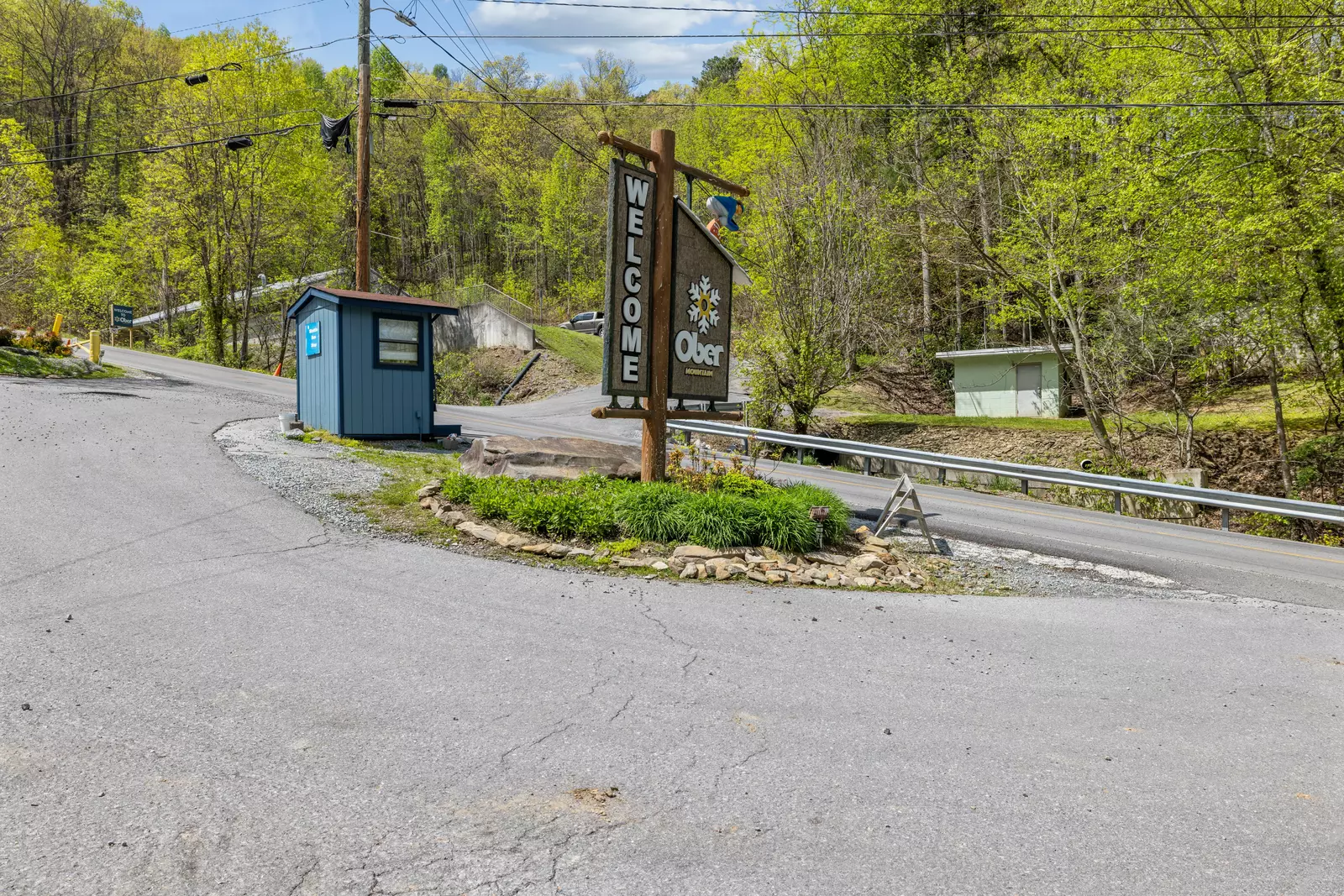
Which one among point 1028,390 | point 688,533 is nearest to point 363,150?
point 688,533

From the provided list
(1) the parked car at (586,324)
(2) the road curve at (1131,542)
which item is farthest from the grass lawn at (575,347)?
(2) the road curve at (1131,542)

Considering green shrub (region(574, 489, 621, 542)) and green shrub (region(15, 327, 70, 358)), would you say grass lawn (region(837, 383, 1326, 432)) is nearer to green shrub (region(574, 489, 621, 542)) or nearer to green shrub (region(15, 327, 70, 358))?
green shrub (region(574, 489, 621, 542))

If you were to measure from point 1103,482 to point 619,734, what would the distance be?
12553 millimetres

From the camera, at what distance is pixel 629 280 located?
884 centimetres

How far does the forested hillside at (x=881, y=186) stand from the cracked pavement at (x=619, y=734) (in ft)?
32.5

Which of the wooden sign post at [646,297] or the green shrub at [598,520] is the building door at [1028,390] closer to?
the wooden sign post at [646,297]

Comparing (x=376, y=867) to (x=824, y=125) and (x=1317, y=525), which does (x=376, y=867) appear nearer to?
(x=1317, y=525)

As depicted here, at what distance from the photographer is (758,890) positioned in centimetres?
262

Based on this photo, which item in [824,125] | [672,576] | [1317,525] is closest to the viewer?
[672,576]

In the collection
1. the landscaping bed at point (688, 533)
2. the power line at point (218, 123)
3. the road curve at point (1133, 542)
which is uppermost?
the power line at point (218, 123)

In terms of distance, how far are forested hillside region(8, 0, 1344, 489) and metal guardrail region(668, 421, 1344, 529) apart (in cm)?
339

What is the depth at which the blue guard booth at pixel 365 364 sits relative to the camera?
518 inches

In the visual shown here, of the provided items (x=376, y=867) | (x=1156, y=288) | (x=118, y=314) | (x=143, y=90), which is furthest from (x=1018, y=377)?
(x=143, y=90)

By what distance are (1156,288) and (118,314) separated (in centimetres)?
3518
